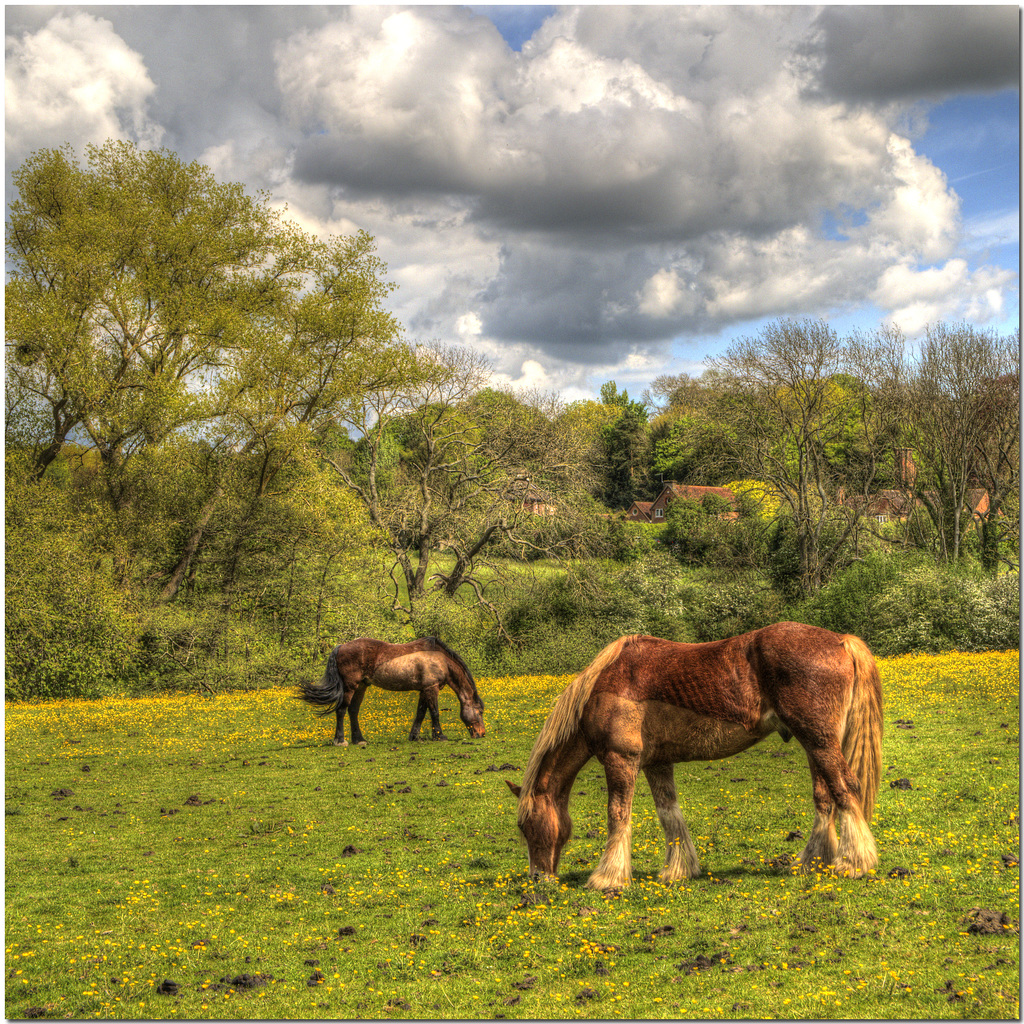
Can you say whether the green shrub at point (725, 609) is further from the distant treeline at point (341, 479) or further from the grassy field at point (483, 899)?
the grassy field at point (483, 899)

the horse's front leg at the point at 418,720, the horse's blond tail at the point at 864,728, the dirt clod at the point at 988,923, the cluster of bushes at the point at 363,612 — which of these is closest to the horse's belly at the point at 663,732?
the horse's blond tail at the point at 864,728

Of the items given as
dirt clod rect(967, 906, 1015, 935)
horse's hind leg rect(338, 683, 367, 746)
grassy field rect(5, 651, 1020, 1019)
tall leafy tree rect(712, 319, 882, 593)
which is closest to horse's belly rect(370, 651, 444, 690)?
horse's hind leg rect(338, 683, 367, 746)

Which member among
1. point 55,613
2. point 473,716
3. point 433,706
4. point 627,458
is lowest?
point 473,716

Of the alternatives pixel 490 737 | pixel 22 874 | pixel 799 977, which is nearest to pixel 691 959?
pixel 799 977

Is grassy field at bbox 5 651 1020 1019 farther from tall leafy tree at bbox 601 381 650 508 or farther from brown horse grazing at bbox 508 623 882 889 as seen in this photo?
tall leafy tree at bbox 601 381 650 508

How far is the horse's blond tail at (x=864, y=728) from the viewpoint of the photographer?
24.2 feet

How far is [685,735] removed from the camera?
298 inches

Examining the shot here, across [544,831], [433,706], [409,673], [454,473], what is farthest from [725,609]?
[544,831]

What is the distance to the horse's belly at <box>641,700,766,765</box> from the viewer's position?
24.6ft

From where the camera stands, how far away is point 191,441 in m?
30.7

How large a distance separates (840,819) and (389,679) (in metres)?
11.5

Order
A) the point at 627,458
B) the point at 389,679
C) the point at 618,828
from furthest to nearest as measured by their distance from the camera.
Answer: the point at 627,458, the point at 389,679, the point at 618,828

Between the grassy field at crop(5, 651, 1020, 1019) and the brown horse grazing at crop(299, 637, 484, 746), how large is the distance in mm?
2047

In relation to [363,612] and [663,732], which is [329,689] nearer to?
[663,732]
